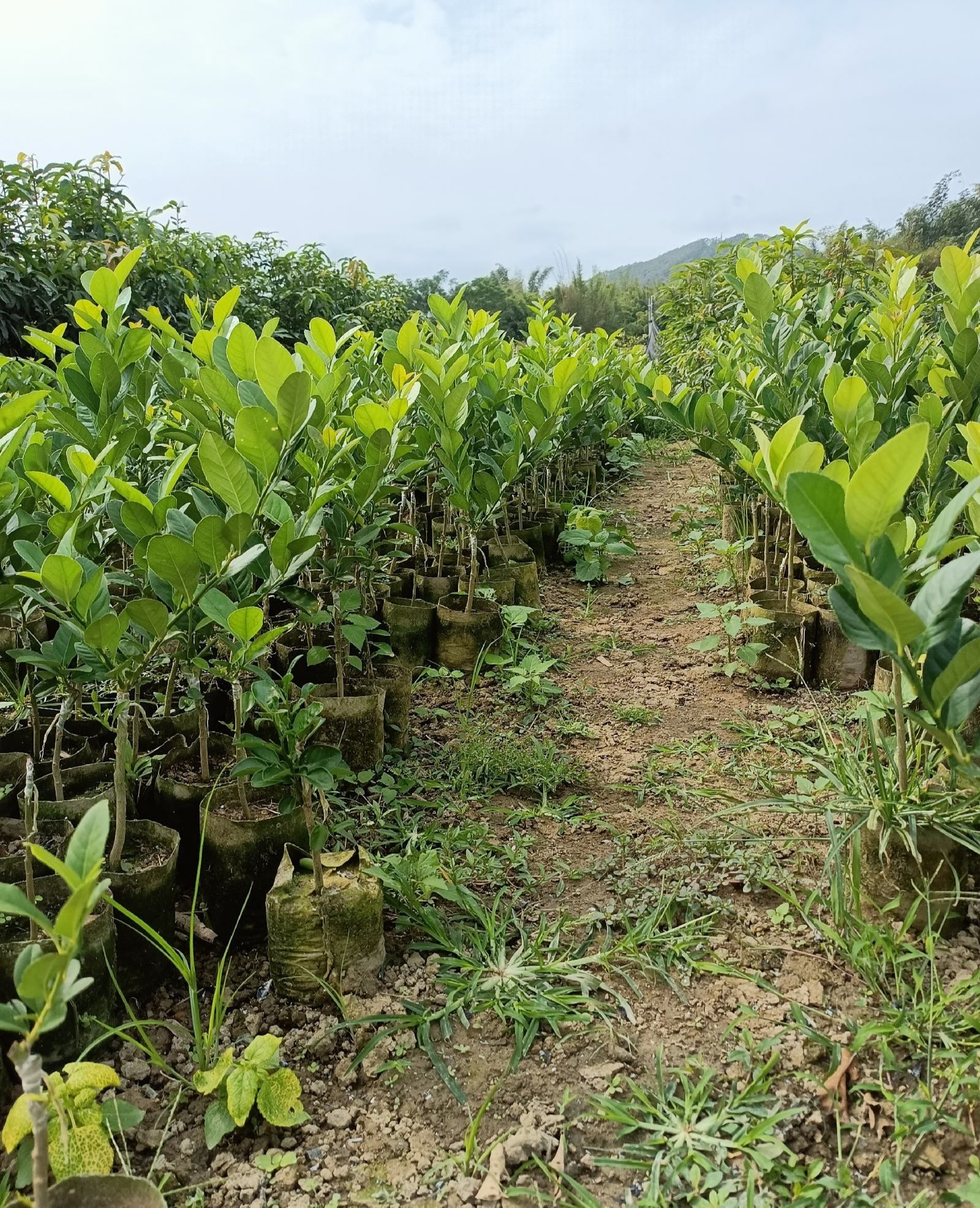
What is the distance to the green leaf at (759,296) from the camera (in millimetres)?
2557

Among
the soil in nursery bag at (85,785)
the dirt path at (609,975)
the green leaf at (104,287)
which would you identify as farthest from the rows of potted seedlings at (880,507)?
the green leaf at (104,287)

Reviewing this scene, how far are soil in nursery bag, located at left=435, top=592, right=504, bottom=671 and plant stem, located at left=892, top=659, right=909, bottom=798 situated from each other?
1485 mm

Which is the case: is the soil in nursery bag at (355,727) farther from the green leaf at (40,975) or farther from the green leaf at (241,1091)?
the green leaf at (40,975)

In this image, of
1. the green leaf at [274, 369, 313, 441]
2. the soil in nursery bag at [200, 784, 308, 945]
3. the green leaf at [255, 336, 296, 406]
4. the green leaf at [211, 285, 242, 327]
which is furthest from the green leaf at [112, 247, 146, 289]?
the soil in nursery bag at [200, 784, 308, 945]

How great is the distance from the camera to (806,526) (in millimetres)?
1096

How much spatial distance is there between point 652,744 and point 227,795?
1.15m

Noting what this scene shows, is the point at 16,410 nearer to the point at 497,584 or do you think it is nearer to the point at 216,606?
the point at 216,606

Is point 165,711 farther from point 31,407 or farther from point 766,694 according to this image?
point 766,694

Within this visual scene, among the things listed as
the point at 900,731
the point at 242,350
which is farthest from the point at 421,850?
the point at 242,350

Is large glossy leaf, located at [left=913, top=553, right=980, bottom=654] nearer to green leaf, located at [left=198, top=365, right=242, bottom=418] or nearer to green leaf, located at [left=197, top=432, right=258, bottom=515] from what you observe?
green leaf, located at [left=197, top=432, right=258, bottom=515]

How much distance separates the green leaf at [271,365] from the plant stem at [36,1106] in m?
1.04

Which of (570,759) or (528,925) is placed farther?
(570,759)

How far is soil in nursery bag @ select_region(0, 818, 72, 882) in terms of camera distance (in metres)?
1.27

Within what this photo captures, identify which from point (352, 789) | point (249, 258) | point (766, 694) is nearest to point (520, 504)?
point (766, 694)
